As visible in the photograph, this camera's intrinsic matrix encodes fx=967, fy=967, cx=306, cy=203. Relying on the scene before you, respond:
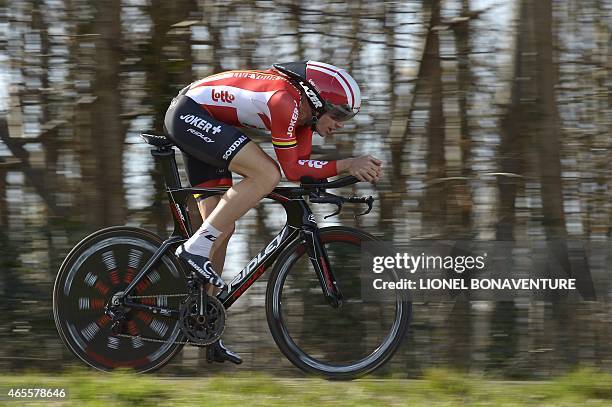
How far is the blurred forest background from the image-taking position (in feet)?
22.7

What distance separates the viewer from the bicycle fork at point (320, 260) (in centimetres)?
553

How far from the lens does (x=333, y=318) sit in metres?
6.54

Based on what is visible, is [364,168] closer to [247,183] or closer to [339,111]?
[339,111]

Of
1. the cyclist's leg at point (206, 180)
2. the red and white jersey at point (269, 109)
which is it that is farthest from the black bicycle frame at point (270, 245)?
the red and white jersey at point (269, 109)

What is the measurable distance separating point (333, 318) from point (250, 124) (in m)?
1.64

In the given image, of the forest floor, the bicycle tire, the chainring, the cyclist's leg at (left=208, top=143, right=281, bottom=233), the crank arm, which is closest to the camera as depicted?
the forest floor

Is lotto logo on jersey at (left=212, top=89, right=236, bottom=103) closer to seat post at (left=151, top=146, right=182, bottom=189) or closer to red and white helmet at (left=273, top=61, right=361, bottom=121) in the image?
red and white helmet at (left=273, top=61, right=361, bottom=121)

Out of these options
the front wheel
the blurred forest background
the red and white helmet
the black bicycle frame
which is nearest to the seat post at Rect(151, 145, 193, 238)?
the black bicycle frame

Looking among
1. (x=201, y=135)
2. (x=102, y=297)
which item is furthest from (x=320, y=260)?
(x=102, y=297)

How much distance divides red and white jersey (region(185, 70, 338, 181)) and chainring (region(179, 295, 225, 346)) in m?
0.86

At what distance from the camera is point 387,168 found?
7.05 metres

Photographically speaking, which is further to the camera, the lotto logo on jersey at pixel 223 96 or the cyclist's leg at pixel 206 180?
the cyclist's leg at pixel 206 180

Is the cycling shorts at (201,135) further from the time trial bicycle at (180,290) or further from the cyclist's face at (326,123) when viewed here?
the cyclist's face at (326,123)

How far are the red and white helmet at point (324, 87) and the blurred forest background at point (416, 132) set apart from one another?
1.56 meters
